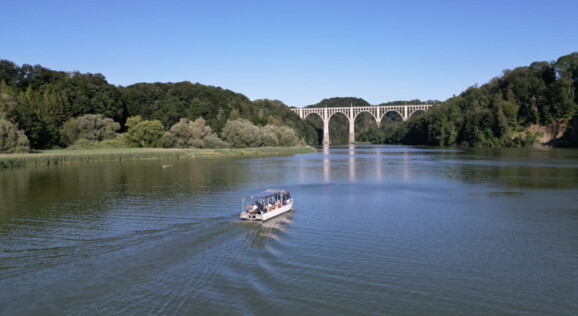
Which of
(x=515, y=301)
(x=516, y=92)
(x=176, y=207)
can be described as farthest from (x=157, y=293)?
(x=516, y=92)

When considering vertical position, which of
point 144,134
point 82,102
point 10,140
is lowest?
point 10,140

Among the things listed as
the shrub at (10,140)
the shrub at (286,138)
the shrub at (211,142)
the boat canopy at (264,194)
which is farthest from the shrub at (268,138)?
the boat canopy at (264,194)

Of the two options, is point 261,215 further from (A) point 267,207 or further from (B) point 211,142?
(B) point 211,142

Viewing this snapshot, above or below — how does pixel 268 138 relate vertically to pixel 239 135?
below

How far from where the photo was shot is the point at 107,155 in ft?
222

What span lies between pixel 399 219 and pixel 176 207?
13.3 meters

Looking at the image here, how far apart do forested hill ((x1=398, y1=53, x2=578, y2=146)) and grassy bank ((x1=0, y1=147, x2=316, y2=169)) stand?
61.2 meters

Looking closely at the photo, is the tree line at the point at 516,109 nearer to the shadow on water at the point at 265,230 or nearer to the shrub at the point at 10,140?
the shadow on water at the point at 265,230

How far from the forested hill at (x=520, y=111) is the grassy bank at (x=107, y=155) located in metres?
61.2

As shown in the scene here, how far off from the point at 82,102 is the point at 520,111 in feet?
391

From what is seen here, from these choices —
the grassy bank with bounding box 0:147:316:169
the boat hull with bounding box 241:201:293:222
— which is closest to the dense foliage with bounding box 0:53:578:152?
the grassy bank with bounding box 0:147:316:169

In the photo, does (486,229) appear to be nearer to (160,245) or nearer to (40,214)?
(160,245)

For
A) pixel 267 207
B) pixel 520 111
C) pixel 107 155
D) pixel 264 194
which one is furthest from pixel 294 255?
pixel 520 111

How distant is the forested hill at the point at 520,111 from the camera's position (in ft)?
368
